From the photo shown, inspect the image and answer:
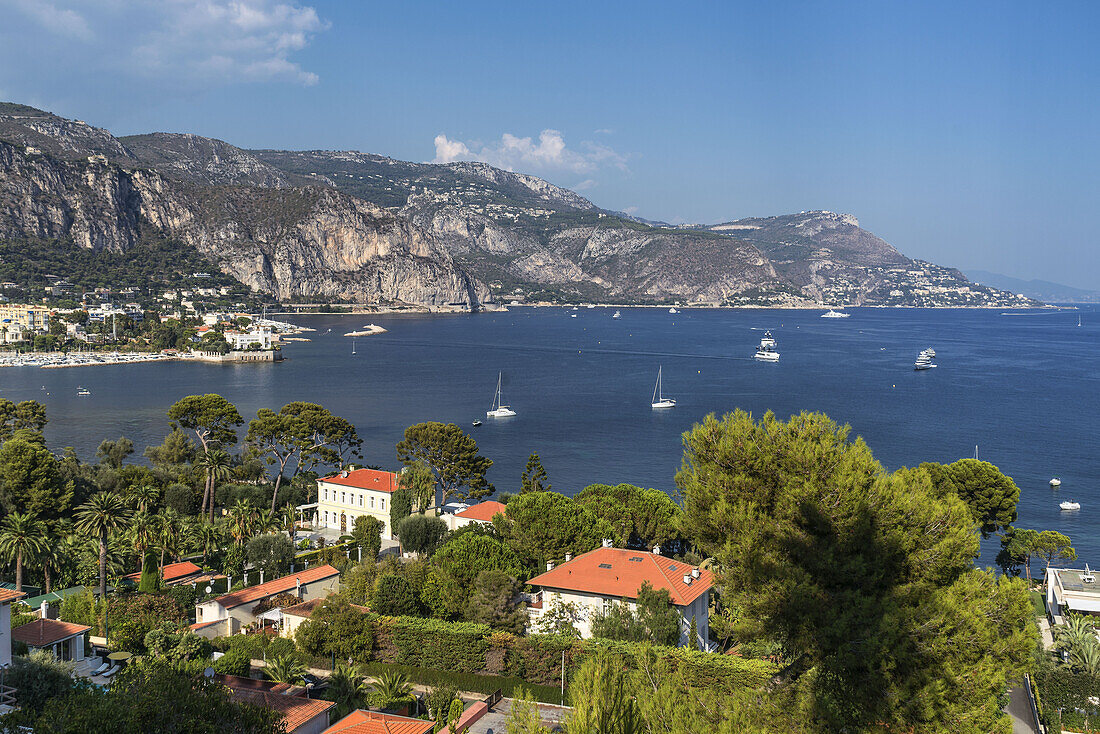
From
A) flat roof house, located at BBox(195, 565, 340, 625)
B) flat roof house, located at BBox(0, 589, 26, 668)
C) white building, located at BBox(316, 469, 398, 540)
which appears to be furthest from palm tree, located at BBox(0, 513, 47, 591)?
white building, located at BBox(316, 469, 398, 540)

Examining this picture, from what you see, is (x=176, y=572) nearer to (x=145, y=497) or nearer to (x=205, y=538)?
(x=205, y=538)

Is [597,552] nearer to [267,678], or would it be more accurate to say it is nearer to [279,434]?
[267,678]

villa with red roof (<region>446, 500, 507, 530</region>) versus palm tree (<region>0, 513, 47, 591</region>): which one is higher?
palm tree (<region>0, 513, 47, 591</region>)

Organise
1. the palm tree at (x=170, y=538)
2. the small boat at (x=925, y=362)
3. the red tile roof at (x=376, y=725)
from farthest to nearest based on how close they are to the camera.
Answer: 1. the small boat at (x=925, y=362)
2. the palm tree at (x=170, y=538)
3. the red tile roof at (x=376, y=725)

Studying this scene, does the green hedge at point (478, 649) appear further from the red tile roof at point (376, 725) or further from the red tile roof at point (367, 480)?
the red tile roof at point (367, 480)

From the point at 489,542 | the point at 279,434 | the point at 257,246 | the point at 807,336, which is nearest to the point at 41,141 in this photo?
the point at 257,246

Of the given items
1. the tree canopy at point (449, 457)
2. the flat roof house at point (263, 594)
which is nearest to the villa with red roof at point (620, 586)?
the flat roof house at point (263, 594)

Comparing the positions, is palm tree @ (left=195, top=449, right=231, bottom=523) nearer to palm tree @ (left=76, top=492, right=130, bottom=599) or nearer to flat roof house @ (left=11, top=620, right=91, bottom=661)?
palm tree @ (left=76, top=492, right=130, bottom=599)
